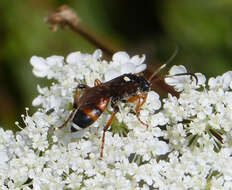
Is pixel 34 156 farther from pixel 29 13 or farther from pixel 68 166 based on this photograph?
pixel 29 13

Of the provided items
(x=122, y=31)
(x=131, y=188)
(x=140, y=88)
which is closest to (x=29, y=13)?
(x=122, y=31)

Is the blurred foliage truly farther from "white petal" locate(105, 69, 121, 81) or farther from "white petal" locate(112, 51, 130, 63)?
"white petal" locate(105, 69, 121, 81)

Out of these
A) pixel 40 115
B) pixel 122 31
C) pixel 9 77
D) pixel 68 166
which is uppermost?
pixel 122 31

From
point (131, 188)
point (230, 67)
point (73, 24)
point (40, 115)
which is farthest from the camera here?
point (230, 67)

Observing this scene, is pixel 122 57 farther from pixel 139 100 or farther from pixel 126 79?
pixel 139 100

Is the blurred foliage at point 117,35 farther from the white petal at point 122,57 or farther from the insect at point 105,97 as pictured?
the insect at point 105,97

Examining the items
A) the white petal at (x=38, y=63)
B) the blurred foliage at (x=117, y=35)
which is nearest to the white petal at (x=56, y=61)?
the white petal at (x=38, y=63)
